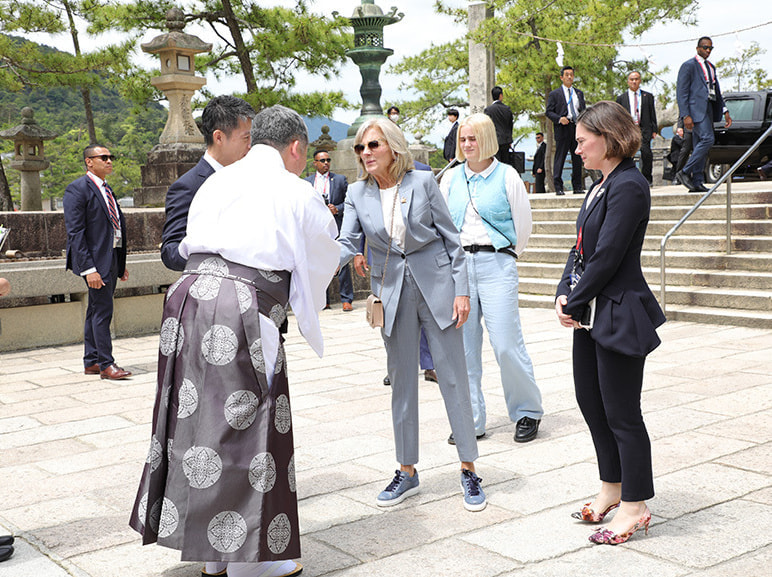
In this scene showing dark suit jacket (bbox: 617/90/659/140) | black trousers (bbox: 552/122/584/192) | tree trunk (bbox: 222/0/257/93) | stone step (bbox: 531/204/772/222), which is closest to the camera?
stone step (bbox: 531/204/772/222)

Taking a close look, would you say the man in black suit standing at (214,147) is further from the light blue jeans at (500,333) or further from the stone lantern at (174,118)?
the stone lantern at (174,118)

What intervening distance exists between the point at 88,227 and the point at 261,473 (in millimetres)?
5064

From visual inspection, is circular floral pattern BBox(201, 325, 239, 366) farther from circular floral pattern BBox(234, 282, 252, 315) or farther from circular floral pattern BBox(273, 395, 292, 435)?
circular floral pattern BBox(273, 395, 292, 435)

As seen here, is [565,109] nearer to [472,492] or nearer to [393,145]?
[393,145]

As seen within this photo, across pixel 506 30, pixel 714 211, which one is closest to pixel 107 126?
pixel 506 30

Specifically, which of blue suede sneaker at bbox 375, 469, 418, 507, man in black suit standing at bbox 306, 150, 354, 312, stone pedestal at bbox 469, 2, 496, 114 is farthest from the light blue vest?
stone pedestal at bbox 469, 2, 496, 114

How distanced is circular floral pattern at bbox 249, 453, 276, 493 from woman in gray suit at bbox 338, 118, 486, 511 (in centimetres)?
110

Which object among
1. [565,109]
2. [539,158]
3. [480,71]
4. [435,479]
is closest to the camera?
[435,479]

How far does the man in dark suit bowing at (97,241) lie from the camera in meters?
Result: 7.28

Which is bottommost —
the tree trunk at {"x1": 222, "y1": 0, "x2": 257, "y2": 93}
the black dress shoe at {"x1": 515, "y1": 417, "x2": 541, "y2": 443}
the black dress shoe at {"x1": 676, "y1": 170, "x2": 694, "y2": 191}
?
the black dress shoe at {"x1": 515, "y1": 417, "x2": 541, "y2": 443}

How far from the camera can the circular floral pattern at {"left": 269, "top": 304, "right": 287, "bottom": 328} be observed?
3.09 meters

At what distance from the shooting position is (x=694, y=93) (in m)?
11.0

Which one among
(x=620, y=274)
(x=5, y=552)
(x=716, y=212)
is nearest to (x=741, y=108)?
(x=716, y=212)

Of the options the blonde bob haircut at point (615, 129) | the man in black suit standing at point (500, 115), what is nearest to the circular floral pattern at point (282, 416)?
the blonde bob haircut at point (615, 129)
